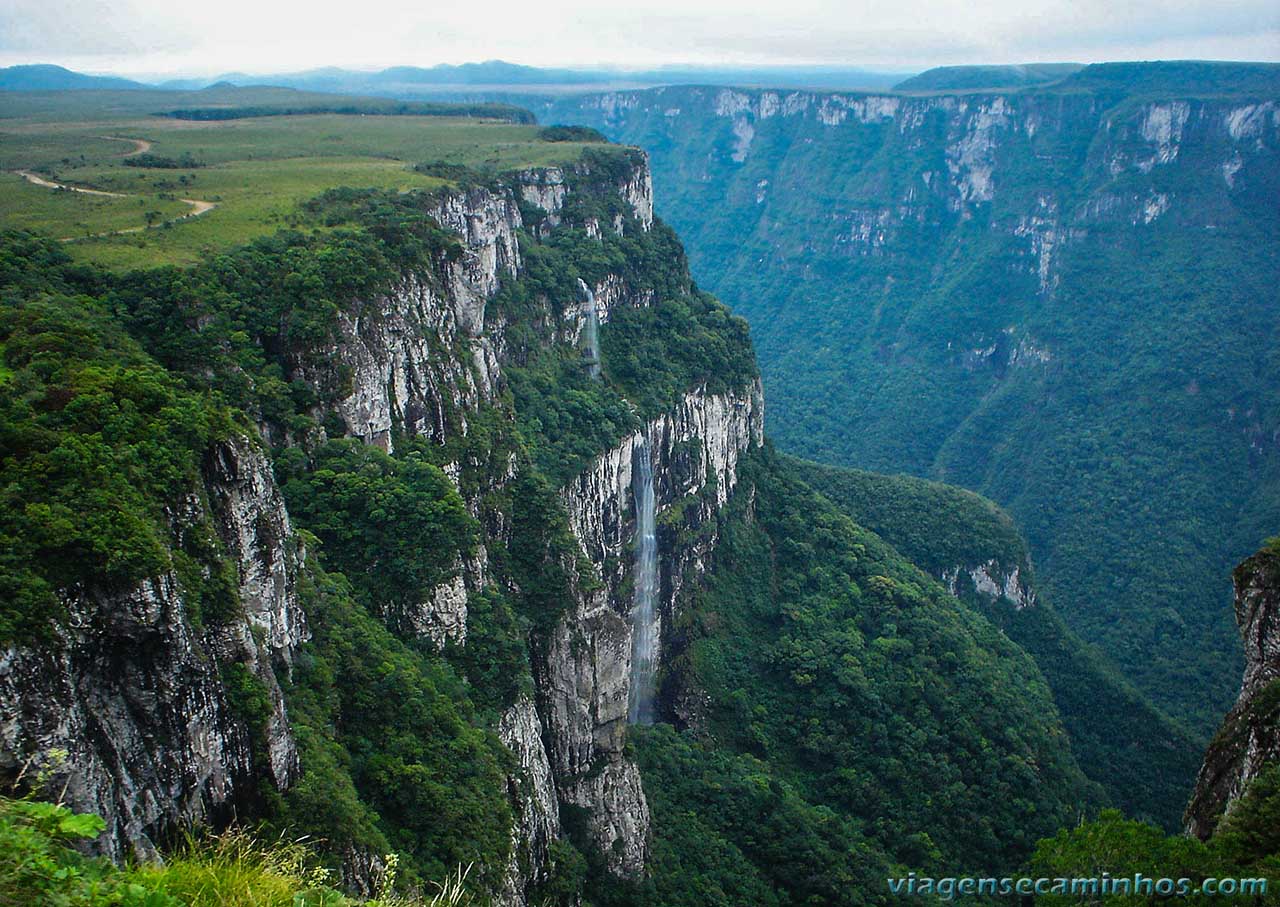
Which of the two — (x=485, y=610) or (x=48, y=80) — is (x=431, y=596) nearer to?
(x=485, y=610)

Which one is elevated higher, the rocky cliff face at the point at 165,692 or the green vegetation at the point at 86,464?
the green vegetation at the point at 86,464

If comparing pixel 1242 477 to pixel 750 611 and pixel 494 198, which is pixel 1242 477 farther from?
pixel 494 198

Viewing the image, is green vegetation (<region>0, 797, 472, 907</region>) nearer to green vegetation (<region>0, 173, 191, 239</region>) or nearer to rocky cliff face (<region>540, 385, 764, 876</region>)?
rocky cliff face (<region>540, 385, 764, 876</region>)

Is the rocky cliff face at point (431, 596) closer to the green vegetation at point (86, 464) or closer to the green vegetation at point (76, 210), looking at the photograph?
the green vegetation at point (86, 464)

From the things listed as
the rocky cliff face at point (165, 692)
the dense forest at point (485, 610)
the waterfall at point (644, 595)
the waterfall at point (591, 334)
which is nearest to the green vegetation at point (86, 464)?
the dense forest at point (485, 610)

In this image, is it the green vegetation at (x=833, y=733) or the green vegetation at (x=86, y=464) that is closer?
the green vegetation at (x=86, y=464)

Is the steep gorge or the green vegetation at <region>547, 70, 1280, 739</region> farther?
the green vegetation at <region>547, 70, 1280, 739</region>

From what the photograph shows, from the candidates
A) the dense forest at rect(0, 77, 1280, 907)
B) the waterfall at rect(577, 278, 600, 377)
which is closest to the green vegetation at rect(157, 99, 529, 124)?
the dense forest at rect(0, 77, 1280, 907)
